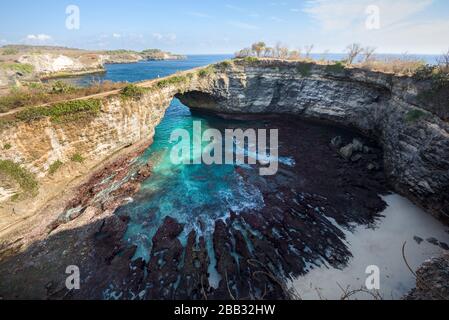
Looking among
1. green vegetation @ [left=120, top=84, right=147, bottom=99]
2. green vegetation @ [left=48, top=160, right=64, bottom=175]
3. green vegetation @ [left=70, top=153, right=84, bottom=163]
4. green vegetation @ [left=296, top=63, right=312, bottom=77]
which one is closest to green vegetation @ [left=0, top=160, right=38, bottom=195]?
green vegetation @ [left=48, top=160, right=64, bottom=175]

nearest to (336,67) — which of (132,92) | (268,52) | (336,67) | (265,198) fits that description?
(336,67)

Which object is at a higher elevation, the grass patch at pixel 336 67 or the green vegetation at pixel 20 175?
the grass patch at pixel 336 67

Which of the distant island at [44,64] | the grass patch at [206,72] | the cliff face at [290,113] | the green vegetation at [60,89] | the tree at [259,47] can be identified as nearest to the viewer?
the cliff face at [290,113]

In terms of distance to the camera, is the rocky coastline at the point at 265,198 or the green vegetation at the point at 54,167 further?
the green vegetation at the point at 54,167

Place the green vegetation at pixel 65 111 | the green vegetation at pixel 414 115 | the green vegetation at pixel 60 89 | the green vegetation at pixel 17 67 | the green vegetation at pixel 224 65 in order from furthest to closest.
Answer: the green vegetation at pixel 17 67
the green vegetation at pixel 224 65
the green vegetation at pixel 60 89
the green vegetation at pixel 414 115
the green vegetation at pixel 65 111

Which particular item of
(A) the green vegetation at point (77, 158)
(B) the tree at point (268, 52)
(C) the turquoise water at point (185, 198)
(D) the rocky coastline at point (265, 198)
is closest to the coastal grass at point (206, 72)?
(D) the rocky coastline at point (265, 198)

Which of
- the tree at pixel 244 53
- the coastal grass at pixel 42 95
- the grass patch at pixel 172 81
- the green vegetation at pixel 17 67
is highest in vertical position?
the tree at pixel 244 53

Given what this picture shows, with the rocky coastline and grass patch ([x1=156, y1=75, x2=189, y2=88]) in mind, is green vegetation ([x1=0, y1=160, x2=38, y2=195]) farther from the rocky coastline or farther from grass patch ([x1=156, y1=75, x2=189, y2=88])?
grass patch ([x1=156, y1=75, x2=189, y2=88])

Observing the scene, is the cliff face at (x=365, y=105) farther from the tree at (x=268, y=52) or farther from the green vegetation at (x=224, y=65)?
the tree at (x=268, y=52)
